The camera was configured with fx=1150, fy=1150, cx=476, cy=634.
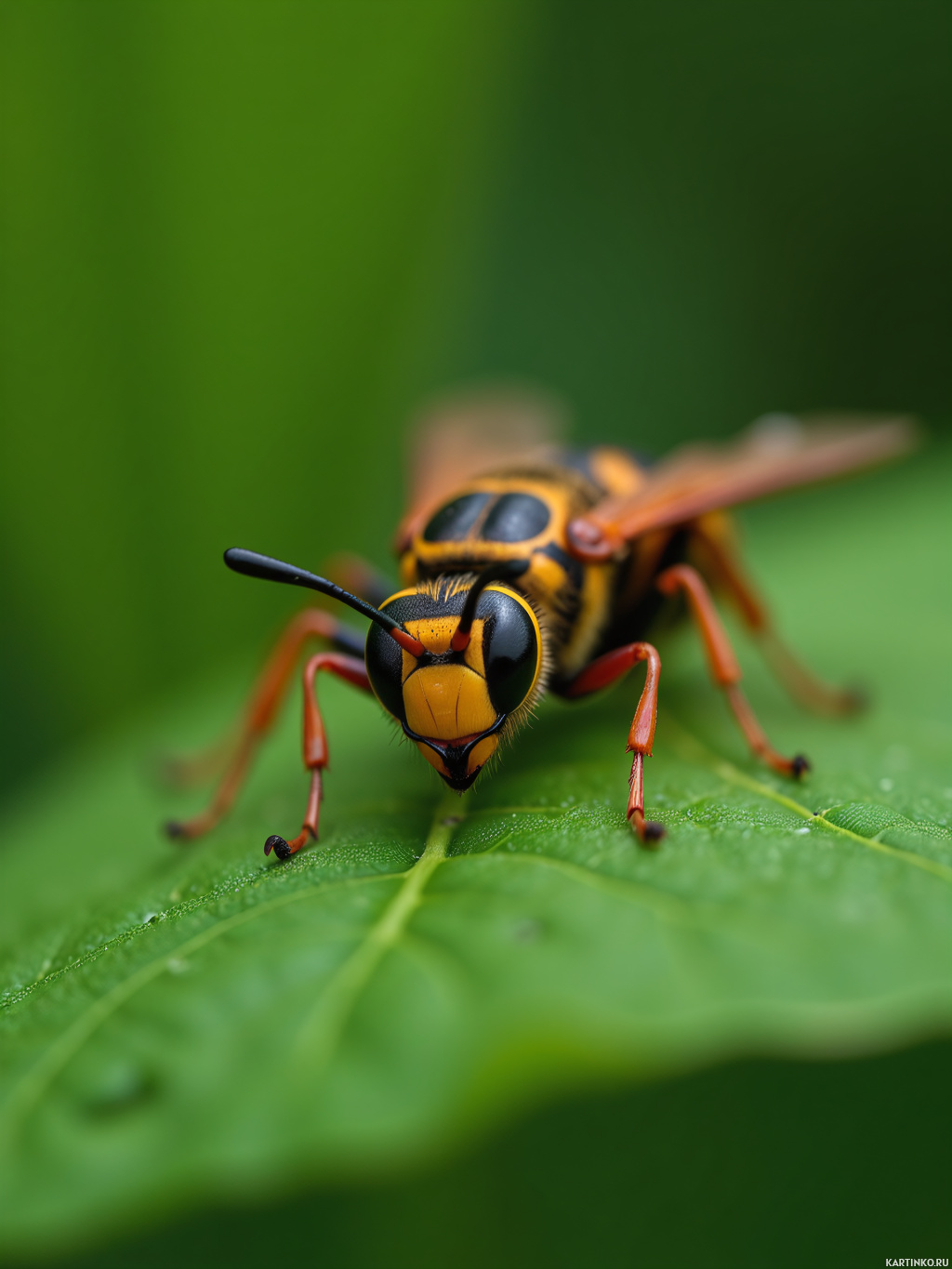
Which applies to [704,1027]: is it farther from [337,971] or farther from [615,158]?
[615,158]

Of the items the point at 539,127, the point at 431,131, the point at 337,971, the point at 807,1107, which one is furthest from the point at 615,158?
the point at 337,971

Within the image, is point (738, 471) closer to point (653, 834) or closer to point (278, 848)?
point (653, 834)

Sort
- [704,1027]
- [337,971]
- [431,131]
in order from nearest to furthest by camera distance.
Answer: [704,1027] < [337,971] < [431,131]

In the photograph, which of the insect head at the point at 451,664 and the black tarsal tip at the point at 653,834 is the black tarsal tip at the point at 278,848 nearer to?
the insect head at the point at 451,664

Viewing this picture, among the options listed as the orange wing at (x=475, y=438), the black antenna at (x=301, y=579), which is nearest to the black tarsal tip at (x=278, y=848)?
the black antenna at (x=301, y=579)

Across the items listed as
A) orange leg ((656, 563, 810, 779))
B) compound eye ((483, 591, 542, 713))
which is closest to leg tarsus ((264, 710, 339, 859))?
compound eye ((483, 591, 542, 713))

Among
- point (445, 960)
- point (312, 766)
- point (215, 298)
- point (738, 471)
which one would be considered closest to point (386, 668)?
point (312, 766)

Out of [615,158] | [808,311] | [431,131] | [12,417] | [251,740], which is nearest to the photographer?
[251,740]
